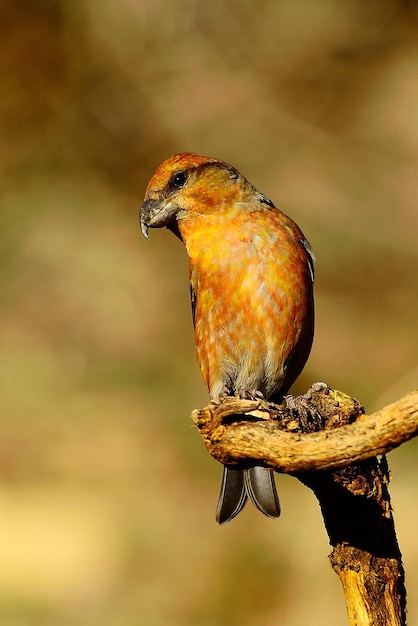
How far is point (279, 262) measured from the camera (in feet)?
11.8

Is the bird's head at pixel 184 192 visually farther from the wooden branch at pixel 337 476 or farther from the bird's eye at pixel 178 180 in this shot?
the wooden branch at pixel 337 476

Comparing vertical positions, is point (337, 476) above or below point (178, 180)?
below

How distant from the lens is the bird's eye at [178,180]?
3.74m

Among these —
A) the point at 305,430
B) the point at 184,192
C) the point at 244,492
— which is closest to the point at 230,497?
the point at 244,492

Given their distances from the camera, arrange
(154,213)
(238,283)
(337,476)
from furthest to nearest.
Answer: (154,213)
(238,283)
(337,476)

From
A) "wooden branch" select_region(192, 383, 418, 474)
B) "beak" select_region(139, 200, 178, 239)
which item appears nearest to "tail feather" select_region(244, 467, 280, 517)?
"wooden branch" select_region(192, 383, 418, 474)

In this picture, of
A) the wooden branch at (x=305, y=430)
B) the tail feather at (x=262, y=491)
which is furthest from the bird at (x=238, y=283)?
the wooden branch at (x=305, y=430)

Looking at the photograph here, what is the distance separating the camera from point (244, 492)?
147 inches

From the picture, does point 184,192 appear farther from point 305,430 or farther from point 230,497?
point 305,430

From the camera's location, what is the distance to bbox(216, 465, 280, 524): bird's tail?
368 centimetres

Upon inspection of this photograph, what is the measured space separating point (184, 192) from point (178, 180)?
0.06 m

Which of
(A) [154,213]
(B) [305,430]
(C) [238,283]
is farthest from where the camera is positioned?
(A) [154,213]

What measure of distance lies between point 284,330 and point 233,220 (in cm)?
57

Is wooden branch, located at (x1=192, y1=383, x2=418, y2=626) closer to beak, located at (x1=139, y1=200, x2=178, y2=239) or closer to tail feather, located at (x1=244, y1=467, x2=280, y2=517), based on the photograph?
tail feather, located at (x1=244, y1=467, x2=280, y2=517)
